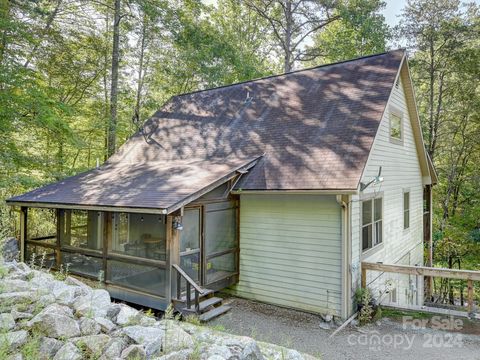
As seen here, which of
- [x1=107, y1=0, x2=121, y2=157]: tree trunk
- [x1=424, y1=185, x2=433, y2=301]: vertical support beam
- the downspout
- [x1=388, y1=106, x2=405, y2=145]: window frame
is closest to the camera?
the downspout

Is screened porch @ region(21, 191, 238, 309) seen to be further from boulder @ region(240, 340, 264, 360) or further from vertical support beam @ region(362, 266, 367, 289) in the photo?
boulder @ region(240, 340, 264, 360)

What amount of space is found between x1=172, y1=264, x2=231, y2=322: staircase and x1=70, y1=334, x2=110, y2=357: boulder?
2.77 meters

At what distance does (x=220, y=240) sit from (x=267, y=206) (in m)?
1.32

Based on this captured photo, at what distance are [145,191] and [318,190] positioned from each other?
3.52 meters

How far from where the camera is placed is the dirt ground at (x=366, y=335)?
17.7 ft

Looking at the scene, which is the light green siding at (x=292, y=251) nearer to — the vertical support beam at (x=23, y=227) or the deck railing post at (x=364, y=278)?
the deck railing post at (x=364, y=278)

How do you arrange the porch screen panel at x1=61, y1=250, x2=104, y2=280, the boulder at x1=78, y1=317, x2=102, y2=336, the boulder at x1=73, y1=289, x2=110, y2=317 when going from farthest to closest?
the porch screen panel at x1=61, y1=250, x2=104, y2=280
the boulder at x1=73, y1=289, x2=110, y2=317
the boulder at x1=78, y1=317, x2=102, y2=336

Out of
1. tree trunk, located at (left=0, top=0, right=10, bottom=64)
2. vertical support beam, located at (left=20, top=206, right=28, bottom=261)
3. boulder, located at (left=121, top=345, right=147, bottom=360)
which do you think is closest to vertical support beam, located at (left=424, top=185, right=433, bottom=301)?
boulder, located at (left=121, top=345, right=147, bottom=360)

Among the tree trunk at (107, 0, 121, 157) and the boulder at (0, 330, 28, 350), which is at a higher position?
the tree trunk at (107, 0, 121, 157)

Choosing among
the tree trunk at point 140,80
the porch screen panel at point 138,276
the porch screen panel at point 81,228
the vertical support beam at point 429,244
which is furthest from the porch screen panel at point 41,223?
the vertical support beam at point 429,244

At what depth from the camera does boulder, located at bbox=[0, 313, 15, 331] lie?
317 cm

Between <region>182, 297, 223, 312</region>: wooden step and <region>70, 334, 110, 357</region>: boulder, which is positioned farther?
<region>182, 297, 223, 312</region>: wooden step

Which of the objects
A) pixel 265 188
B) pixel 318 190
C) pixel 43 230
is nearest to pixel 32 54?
pixel 43 230

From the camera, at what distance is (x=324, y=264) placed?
6.89m
